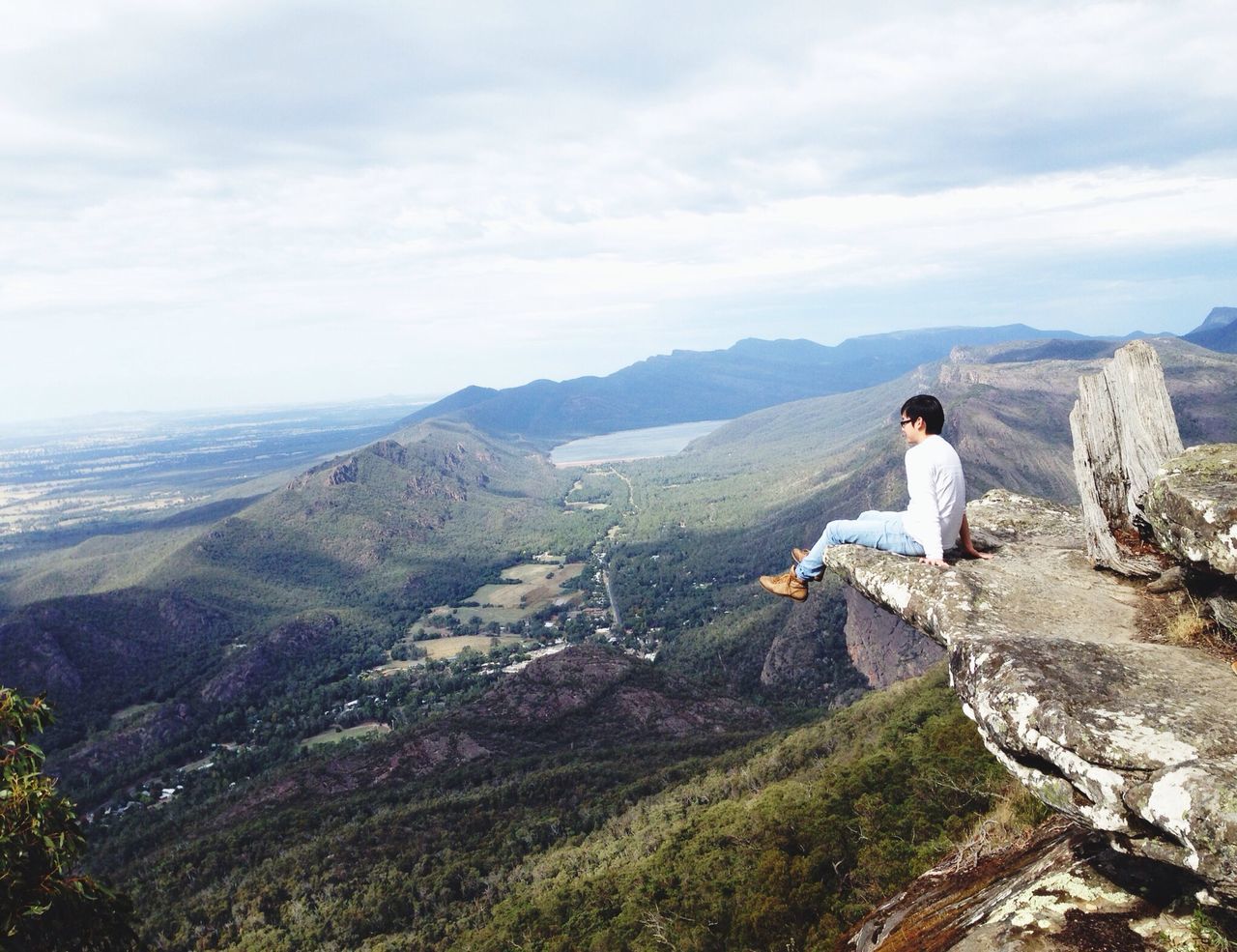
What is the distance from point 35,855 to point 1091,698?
11.3 meters

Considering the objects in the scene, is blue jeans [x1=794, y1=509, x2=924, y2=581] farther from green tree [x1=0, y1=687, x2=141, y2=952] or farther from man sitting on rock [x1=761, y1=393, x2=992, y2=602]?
green tree [x1=0, y1=687, x2=141, y2=952]

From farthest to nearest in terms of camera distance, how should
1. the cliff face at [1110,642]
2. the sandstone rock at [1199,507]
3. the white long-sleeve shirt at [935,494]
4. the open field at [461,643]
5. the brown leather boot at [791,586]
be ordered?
1. the open field at [461,643]
2. the brown leather boot at [791,586]
3. the white long-sleeve shirt at [935,494]
4. the sandstone rock at [1199,507]
5. the cliff face at [1110,642]

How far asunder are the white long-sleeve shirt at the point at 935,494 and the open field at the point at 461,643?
126 m

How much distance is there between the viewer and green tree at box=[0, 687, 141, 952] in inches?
295

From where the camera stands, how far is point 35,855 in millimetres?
7832

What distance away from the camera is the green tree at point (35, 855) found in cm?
750

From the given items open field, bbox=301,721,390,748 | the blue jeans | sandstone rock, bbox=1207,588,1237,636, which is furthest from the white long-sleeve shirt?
open field, bbox=301,721,390,748

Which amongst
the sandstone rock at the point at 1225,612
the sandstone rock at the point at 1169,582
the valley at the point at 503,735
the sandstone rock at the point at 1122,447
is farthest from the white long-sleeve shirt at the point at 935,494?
the valley at the point at 503,735

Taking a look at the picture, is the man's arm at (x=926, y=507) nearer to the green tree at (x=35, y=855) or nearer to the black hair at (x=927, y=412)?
the black hair at (x=927, y=412)

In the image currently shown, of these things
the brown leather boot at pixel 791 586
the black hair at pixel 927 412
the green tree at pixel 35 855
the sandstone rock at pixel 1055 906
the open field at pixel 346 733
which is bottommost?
the open field at pixel 346 733

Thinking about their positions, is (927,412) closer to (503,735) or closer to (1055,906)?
(1055,906)

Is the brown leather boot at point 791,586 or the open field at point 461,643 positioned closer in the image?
the brown leather boot at point 791,586

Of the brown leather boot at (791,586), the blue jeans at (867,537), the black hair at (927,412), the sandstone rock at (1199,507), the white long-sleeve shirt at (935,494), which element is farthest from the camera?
the brown leather boot at (791,586)

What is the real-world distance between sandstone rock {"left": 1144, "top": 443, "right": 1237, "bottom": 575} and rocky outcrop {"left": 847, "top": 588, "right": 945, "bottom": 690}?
8081cm
